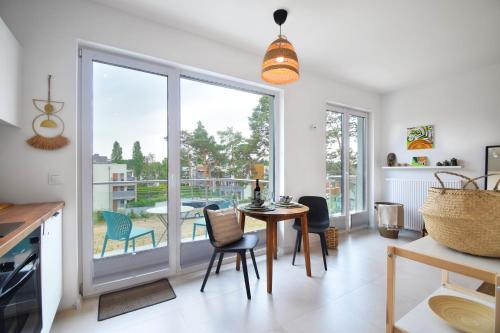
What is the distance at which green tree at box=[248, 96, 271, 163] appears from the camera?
3.30m

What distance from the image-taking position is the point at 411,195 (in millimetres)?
4176

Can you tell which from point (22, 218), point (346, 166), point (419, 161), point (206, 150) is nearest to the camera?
point (22, 218)

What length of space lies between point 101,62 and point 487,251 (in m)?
2.97

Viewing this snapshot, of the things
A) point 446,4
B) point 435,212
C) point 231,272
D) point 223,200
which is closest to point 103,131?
point 223,200

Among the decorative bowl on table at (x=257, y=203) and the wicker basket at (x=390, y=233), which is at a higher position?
the decorative bowl on table at (x=257, y=203)

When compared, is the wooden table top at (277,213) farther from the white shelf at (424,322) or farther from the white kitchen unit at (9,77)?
the white kitchen unit at (9,77)

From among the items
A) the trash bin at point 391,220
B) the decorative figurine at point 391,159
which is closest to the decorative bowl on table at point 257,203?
the trash bin at point 391,220

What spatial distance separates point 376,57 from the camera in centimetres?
318

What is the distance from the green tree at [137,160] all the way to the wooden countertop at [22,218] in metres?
0.68

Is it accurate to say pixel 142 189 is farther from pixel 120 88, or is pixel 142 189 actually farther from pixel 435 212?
pixel 435 212

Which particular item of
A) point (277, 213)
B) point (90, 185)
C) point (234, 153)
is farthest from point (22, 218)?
point (234, 153)

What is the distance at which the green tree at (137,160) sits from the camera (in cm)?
242

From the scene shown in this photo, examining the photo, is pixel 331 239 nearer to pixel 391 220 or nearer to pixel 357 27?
pixel 391 220

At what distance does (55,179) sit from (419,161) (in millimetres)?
5126
